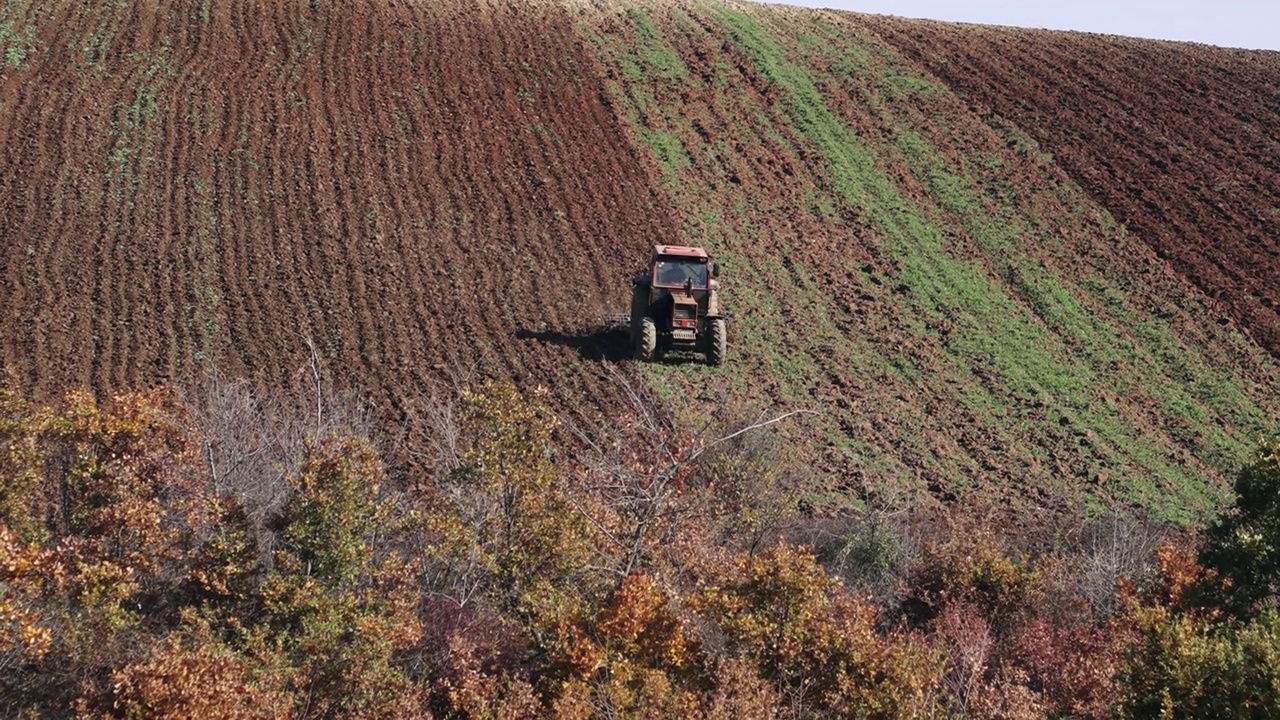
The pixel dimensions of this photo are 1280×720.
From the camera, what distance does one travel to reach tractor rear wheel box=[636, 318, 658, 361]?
25.2 m

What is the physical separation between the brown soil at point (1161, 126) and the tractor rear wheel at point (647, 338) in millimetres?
15434

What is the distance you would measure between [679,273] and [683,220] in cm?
782

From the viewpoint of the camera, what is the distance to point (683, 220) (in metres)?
33.2

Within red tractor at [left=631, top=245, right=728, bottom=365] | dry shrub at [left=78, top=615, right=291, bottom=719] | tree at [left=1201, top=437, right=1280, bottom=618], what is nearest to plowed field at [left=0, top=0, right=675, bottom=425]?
red tractor at [left=631, top=245, right=728, bottom=365]

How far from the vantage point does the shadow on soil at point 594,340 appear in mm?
26422

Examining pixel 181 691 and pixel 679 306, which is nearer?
pixel 181 691

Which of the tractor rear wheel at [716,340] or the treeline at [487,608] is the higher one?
the treeline at [487,608]

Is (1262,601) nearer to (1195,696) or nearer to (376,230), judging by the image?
(1195,696)

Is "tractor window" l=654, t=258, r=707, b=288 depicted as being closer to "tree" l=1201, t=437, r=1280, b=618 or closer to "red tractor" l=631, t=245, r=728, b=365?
"red tractor" l=631, t=245, r=728, b=365

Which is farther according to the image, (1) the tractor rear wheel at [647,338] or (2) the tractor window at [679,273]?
(2) the tractor window at [679,273]

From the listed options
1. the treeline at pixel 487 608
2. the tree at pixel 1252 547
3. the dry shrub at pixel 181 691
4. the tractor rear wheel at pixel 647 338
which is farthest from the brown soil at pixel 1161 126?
the dry shrub at pixel 181 691

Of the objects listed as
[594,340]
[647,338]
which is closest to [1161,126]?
[594,340]

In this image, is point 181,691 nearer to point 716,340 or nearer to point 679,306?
point 679,306

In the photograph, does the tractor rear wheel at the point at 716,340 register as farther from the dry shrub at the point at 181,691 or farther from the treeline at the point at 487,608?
the dry shrub at the point at 181,691
